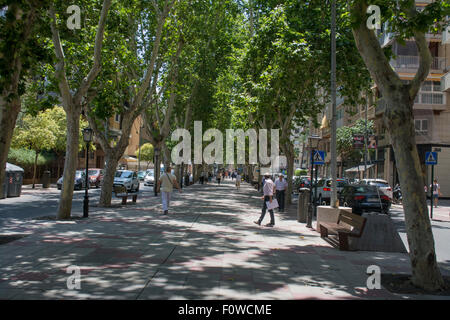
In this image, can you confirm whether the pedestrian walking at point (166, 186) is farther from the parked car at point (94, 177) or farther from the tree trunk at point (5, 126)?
the parked car at point (94, 177)

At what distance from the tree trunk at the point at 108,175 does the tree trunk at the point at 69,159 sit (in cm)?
435

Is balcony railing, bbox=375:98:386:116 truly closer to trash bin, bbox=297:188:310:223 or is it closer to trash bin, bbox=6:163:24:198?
trash bin, bbox=297:188:310:223

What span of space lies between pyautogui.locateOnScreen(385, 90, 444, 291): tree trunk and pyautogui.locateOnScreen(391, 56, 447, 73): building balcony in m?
30.6

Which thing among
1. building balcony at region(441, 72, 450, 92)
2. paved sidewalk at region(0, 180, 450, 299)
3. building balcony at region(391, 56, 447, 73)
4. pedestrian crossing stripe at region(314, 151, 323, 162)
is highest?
building balcony at region(391, 56, 447, 73)

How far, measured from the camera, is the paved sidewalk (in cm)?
567

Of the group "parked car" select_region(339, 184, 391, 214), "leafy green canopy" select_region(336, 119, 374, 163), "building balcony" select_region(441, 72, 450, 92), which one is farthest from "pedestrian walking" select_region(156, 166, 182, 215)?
"leafy green canopy" select_region(336, 119, 374, 163)

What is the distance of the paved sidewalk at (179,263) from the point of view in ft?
18.6

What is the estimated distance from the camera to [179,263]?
730cm

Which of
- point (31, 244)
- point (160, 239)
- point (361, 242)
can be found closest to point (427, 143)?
point (361, 242)

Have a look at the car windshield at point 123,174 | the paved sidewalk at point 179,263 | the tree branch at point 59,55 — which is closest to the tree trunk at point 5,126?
the paved sidewalk at point 179,263

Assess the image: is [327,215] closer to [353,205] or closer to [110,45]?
[353,205]

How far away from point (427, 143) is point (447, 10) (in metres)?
29.0

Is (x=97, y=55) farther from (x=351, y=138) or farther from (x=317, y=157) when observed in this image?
(x=351, y=138)

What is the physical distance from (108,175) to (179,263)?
1138 cm
